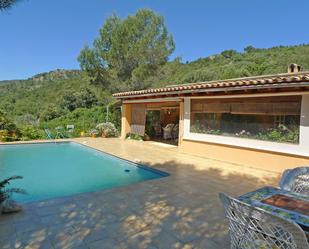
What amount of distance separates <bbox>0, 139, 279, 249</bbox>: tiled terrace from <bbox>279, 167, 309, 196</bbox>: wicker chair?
1.17 m

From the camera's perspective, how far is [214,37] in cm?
2433

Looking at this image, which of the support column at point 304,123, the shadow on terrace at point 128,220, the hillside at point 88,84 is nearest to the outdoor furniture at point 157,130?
the hillside at point 88,84

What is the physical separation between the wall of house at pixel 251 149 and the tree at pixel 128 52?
345 inches

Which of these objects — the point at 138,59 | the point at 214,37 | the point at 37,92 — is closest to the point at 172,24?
the point at 138,59

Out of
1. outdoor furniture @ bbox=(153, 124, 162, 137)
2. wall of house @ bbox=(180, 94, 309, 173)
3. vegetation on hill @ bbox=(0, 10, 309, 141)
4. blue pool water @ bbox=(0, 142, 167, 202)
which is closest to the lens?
blue pool water @ bbox=(0, 142, 167, 202)

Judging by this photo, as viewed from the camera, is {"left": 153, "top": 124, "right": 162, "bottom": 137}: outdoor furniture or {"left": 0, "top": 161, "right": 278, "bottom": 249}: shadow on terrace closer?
{"left": 0, "top": 161, "right": 278, "bottom": 249}: shadow on terrace

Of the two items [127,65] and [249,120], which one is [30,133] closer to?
[127,65]

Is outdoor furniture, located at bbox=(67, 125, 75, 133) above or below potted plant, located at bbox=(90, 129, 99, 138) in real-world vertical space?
above

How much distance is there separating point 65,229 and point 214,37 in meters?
24.4

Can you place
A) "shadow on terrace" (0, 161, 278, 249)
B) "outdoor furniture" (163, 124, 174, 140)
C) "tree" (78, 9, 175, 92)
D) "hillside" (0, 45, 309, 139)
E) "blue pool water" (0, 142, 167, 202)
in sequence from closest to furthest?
"shadow on terrace" (0, 161, 278, 249), "blue pool water" (0, 142, 167, 202), "outdoor furniture" (163, 124, 174, 140), "tree" (78, 9, 175, 92), "hillside" (0, 45, 309, 139)

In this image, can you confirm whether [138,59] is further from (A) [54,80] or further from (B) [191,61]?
(A) [54,80]

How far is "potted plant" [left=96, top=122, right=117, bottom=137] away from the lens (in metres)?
16.7

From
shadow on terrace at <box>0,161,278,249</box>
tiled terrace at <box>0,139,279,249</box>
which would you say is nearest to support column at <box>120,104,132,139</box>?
tiled terrace at <box>0,139,279,249</box>

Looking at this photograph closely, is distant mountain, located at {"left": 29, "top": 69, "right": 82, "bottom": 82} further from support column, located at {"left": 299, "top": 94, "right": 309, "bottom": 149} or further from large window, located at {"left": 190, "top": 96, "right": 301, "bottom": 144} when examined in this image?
support column, located at {"left": 299, "top": 94, "right": 309, "bottom": 149}
